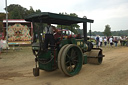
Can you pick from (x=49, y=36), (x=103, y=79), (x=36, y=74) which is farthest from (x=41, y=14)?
(x=103, y=79)

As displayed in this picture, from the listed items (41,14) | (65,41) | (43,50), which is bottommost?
(43,50)

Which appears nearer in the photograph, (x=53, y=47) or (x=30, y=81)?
(x=30, y=81)

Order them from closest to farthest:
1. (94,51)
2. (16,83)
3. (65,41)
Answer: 1. (16,83)
2. (65,41)
3. (94,51)

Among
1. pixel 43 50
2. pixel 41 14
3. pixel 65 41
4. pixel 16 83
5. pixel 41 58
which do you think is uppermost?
pixel 41 14

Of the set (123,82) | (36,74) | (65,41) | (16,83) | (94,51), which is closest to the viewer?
(123,82)

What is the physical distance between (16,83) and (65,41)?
2.19 m

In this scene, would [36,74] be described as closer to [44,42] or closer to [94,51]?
[44,42]

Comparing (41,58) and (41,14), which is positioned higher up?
(41,14)

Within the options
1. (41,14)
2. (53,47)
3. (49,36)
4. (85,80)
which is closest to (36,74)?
(53,47)

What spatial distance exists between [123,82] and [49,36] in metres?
2.80

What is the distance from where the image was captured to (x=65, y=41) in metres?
4.85

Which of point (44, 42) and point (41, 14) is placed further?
point (44, 42)

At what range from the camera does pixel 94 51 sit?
6.41 m

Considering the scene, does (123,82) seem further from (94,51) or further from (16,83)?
(16,83)
